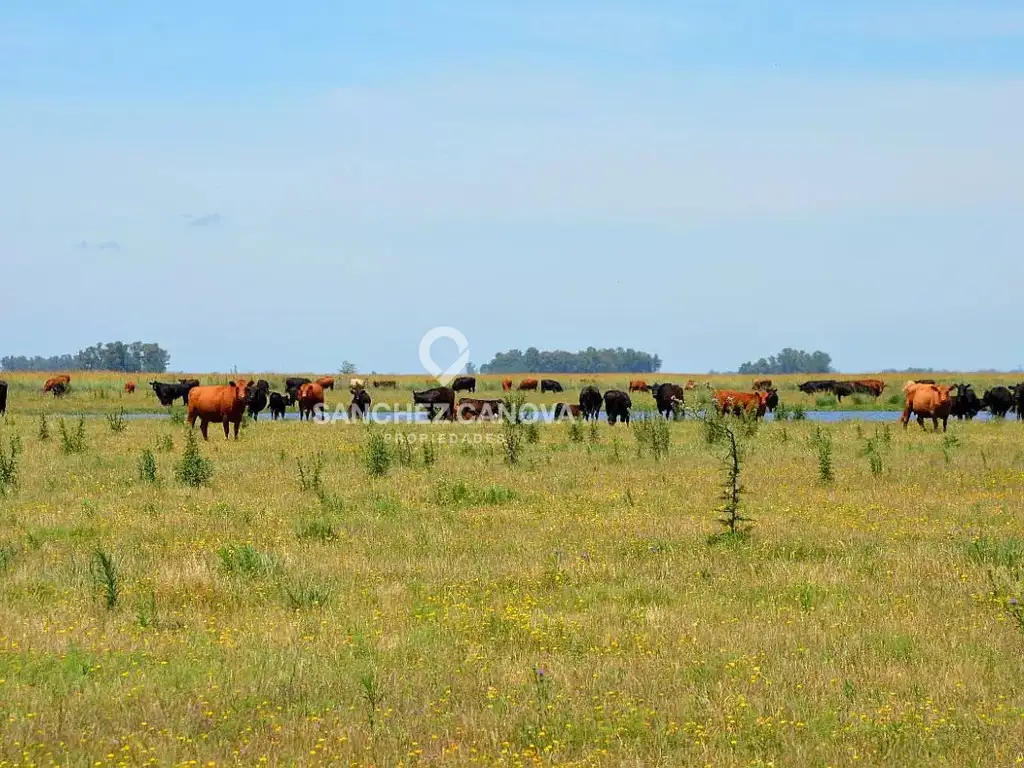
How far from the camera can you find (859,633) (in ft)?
25.6

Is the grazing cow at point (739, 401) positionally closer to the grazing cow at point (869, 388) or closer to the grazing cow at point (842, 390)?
the grazing cow at point (842, 390)

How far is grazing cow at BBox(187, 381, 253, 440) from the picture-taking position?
25781 mm

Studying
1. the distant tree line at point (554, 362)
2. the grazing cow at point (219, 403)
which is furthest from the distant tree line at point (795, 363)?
the grazing cow at point (219, 403)

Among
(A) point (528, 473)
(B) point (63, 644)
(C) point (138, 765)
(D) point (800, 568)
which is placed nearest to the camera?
(C) point (138, 765)

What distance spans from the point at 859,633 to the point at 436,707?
3.43m

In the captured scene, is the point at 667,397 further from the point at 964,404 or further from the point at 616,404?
the point at 964,404

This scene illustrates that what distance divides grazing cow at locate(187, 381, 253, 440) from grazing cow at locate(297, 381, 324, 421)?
12.4 metres

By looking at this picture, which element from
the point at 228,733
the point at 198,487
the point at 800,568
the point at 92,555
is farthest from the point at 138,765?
the point at 198,487

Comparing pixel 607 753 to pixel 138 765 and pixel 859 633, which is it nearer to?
pixel 138 765

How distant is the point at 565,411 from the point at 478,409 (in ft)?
12.7

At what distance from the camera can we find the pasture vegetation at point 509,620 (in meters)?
5.83

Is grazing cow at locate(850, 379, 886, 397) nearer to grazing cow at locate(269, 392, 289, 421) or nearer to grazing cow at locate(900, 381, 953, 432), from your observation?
grazing cow at locate(900, 381, 953, 432)

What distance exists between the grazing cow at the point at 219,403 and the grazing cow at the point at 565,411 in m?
14.7

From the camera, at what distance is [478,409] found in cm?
4103
